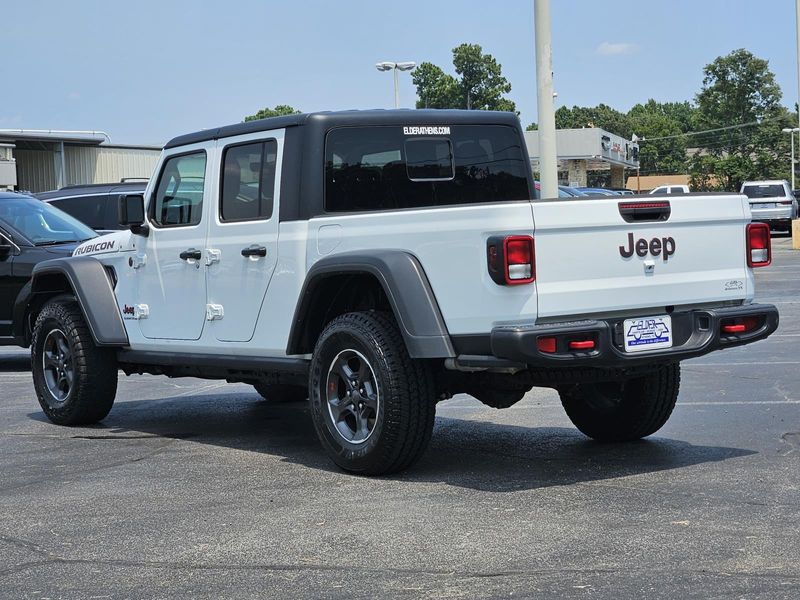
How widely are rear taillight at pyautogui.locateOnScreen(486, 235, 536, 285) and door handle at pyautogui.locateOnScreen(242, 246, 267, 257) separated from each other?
1.78m

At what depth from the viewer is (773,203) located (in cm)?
3969

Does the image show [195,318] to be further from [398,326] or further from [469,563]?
[469,563]

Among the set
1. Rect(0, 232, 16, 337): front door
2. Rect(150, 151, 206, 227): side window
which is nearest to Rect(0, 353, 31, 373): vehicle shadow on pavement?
Rect(0, 232, 16, 337): front door

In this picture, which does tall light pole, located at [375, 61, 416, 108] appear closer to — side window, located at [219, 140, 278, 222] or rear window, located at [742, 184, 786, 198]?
rear window, located at [742, 184, 786, 198]

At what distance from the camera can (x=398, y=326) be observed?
660cm

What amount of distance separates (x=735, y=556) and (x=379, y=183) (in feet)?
11.3

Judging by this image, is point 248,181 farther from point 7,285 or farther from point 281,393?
point 7,285

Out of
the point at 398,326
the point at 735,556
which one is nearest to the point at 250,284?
the point at 398,326

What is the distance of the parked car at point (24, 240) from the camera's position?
1319 centimetres

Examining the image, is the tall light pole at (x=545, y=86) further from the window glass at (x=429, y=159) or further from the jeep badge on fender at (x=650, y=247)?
the jeep badge on fender at (x=650, y=247)

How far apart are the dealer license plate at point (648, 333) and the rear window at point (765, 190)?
115 feet

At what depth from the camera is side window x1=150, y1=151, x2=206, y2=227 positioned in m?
8.12

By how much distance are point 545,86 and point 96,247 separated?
8.71m

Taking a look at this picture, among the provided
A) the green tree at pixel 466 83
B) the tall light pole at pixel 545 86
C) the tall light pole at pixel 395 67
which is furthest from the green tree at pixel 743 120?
the tall light pole at pixel 545 86
